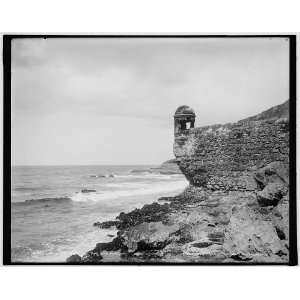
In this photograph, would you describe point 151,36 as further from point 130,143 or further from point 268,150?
point 268,150

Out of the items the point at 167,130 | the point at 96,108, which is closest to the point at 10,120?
the point at 96,108

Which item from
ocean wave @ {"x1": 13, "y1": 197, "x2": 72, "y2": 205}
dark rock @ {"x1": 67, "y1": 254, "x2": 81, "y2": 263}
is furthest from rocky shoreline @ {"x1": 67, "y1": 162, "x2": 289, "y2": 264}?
ocean wave @ {"x1": 13, "y1": 197, "x2": 72, "y2": 205}

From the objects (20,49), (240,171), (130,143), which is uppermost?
(20,49)

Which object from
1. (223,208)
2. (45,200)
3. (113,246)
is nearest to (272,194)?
(223,208)

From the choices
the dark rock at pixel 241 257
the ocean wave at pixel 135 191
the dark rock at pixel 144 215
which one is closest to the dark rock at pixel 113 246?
the dark rock at pixel 144 215

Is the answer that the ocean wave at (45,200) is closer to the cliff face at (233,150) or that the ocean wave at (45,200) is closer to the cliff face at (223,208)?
the cliff face at (223,208)

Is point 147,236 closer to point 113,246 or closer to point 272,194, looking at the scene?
point 113,246

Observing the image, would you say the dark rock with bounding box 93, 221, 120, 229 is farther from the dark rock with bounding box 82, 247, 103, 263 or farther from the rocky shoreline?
the dark rock with bounding box 82, 247, 103, 263

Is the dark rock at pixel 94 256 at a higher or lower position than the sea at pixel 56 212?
lower
